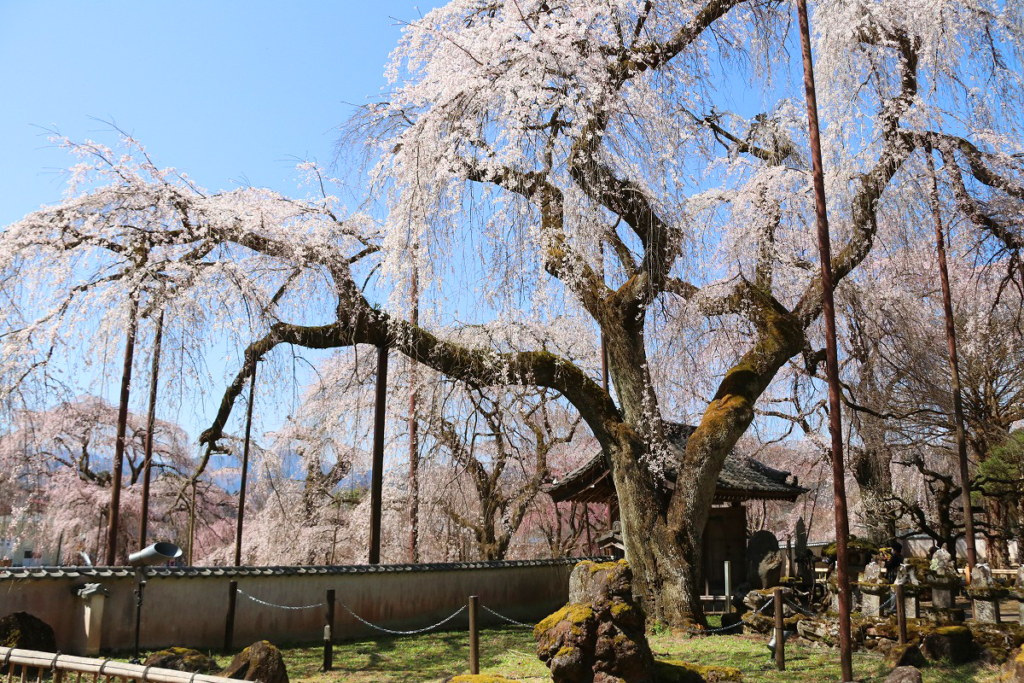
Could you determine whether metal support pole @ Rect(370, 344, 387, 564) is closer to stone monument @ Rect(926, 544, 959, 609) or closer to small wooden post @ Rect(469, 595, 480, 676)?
small wooden post @ Rect(469, 595, 480, 676)

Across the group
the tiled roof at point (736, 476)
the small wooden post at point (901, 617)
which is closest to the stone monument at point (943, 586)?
the small wooden post at point (901, 617)

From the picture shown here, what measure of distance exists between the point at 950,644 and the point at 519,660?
4.99 m

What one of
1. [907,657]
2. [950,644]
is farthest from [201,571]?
[950,644]

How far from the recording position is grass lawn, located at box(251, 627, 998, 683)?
328 inches

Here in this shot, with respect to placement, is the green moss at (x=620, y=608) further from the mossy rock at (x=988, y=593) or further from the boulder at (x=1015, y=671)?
the mossy rock at (x=988, y=593)

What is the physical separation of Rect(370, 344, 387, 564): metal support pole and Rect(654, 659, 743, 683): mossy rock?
208 inches

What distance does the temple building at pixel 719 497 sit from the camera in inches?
568

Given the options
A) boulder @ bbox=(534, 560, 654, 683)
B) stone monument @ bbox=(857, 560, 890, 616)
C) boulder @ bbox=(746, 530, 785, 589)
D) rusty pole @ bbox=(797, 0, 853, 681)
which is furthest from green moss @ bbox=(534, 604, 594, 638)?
boulder @ bbox=(746, 530, 785, 589)

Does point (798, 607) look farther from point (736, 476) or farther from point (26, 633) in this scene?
point (26, 633)

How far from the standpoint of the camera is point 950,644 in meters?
8.95

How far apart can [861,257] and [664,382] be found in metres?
3.94

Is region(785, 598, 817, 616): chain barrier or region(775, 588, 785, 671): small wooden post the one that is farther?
region(785, 598, 817, 616): chain barrier

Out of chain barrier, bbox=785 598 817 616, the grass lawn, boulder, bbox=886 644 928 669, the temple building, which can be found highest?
the temple building

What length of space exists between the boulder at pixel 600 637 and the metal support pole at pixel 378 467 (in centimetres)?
478
